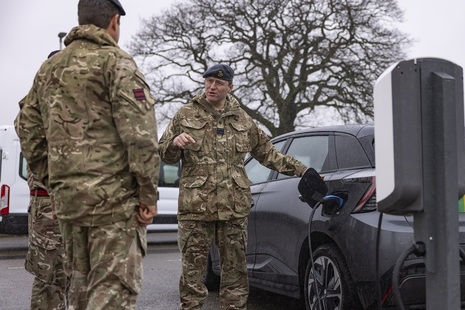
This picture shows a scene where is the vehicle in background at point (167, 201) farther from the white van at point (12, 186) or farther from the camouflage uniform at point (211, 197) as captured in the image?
the camouflage uniform at point (211, 197)

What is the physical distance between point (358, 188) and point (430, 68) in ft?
7.29

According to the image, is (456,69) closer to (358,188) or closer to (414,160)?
(414,160)

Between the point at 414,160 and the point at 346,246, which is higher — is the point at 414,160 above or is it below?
above

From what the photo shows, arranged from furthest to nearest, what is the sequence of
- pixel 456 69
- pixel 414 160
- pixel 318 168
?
pixel 318 168 < pixel 456 69 < pixel 414 160

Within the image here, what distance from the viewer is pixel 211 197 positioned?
4738 mm

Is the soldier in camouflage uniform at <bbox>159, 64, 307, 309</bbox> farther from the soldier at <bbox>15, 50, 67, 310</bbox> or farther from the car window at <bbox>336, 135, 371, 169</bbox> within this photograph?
the soldier at <bbox>15, 50, 67, 310</bbox>

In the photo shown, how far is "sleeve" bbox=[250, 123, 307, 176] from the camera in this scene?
16.4 feet

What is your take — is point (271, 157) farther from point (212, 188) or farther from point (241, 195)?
point (212, 188)

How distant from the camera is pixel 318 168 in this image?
17.6 ft

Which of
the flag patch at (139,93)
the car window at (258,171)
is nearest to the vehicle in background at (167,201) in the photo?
the car window at (258,171)

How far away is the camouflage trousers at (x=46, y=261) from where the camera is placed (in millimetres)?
4457

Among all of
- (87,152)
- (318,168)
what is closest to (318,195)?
(318,168)

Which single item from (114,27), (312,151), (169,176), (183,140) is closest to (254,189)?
(312,151)

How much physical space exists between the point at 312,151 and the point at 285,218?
0.62 m
